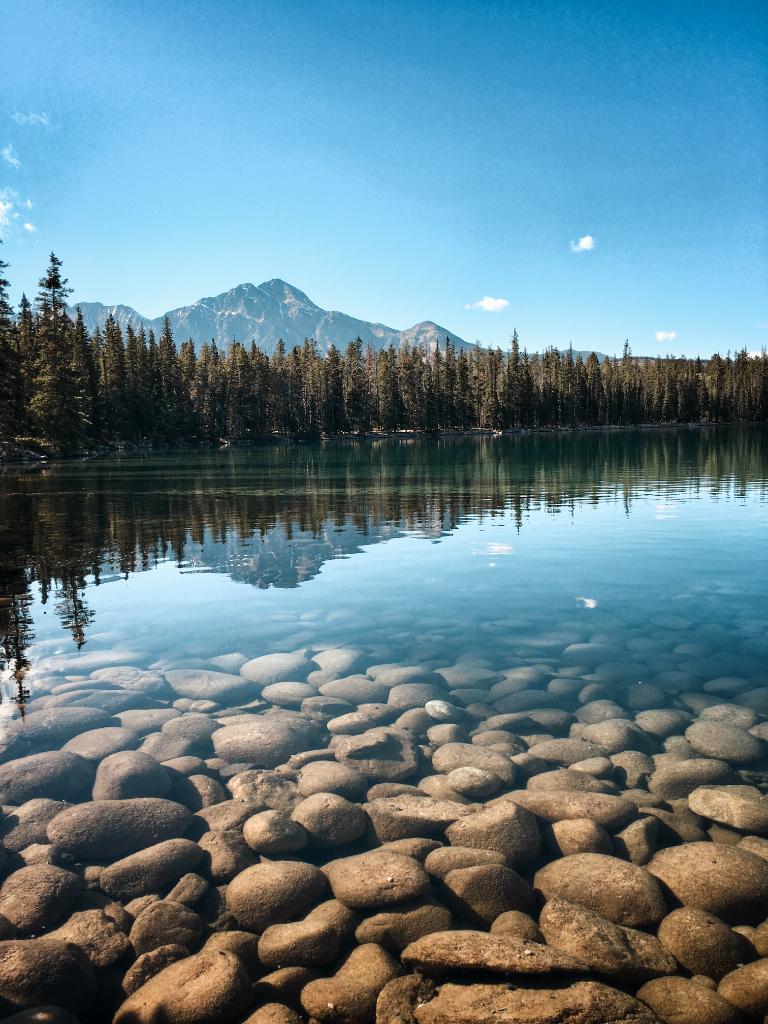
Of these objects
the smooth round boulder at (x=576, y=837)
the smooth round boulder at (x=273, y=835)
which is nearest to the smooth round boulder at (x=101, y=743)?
the smooth round boulder at (x=273, y=835)

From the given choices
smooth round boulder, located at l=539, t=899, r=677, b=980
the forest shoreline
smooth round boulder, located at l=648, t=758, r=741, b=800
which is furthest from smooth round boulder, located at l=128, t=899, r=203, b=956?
the forest shoreline

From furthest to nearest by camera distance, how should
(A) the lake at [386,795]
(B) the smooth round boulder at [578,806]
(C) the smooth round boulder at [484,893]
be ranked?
(B) the smooth round boulder at [578,806] → (C) the smooth round boulder at [484,893] → (A) the lake at [386,795]

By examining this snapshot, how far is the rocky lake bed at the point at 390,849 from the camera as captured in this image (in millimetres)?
4316

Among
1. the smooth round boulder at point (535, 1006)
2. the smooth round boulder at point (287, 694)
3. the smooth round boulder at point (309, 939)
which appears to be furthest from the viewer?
the smooth round boulder at point (287, 694)

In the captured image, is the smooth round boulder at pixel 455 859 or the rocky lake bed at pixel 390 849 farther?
the smooth round boulder at pixel 455 859

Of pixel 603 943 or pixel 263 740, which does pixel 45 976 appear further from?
pixel 603 943

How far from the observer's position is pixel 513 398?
14725cm

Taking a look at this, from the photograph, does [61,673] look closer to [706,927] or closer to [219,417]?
[706,927]

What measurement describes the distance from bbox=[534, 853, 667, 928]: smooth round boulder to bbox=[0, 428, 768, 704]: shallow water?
485 centimetres

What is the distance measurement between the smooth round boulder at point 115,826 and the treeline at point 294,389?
2269 inches

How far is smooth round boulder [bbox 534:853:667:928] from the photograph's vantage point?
16.6 feet

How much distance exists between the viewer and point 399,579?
1702 cm

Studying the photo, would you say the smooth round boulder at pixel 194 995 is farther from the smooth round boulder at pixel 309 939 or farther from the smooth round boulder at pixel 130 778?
the smooth round boulder at pixel 130 778

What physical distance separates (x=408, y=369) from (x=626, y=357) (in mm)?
86600
